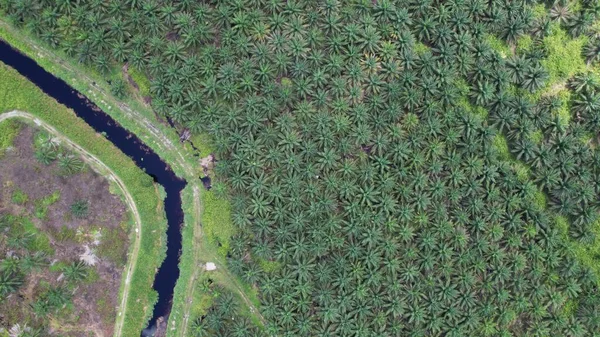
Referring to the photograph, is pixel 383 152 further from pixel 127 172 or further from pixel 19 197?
pixel 19 197

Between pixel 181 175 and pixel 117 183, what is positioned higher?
pixel 181 175

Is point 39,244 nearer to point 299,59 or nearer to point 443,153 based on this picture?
point 299,59

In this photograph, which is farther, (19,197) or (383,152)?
(19,197)

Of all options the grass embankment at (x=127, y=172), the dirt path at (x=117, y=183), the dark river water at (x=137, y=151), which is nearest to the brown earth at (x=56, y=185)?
the dirt path at (x=117, y=183)

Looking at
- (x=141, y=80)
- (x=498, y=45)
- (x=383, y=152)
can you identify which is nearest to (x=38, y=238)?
(x=141, y=80)

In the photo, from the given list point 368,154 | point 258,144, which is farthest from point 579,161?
point 258,144

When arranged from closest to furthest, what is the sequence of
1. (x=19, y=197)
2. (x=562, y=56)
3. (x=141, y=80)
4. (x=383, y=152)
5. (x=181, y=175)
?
(x=383, y=152) < (x=19, y=197) < (x=562, y=56) < (x=141, y=80) < (x=181, y=175)
